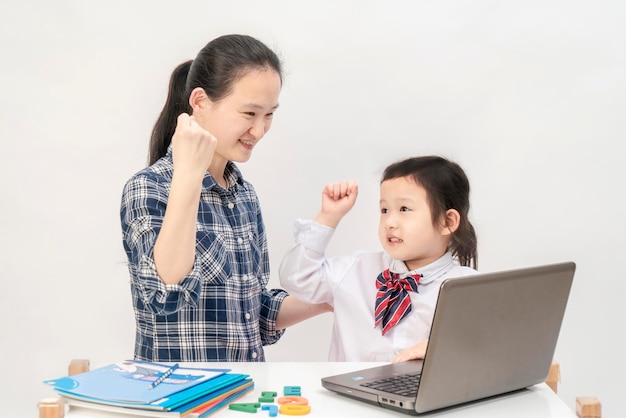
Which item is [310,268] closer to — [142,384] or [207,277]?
[207,277]

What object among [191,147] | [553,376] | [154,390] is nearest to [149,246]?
[191,147]

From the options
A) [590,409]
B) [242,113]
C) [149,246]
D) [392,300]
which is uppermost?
[242,113]

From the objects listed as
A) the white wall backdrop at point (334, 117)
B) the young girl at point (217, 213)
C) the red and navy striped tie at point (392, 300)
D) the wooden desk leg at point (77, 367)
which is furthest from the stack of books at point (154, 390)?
the white wall backdrop at point (334, 117)

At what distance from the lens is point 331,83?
238 centimetres

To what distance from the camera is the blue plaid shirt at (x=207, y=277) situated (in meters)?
1.59

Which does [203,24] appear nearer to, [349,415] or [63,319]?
[63,319]

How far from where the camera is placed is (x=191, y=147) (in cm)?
136

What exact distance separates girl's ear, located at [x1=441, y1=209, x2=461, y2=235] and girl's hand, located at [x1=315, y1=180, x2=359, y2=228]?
0.23 meters

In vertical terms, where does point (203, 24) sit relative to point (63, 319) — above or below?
above

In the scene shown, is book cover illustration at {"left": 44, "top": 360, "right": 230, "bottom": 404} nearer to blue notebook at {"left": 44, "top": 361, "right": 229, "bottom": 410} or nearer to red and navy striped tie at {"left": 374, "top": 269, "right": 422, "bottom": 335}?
blue notebook at {"left": 44, "top": 361, "right": 229, "bottom": 410}

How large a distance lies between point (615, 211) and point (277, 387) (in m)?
1.48

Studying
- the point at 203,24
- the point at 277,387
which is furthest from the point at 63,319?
the point at 277,387

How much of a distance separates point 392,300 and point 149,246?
1.90 ft

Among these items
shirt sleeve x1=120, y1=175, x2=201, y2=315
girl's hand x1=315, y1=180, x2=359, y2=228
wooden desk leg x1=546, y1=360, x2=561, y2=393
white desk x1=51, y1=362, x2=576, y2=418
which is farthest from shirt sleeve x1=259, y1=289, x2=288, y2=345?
wooden desk leg x1=546, y1=360, x2=561, y2=393
